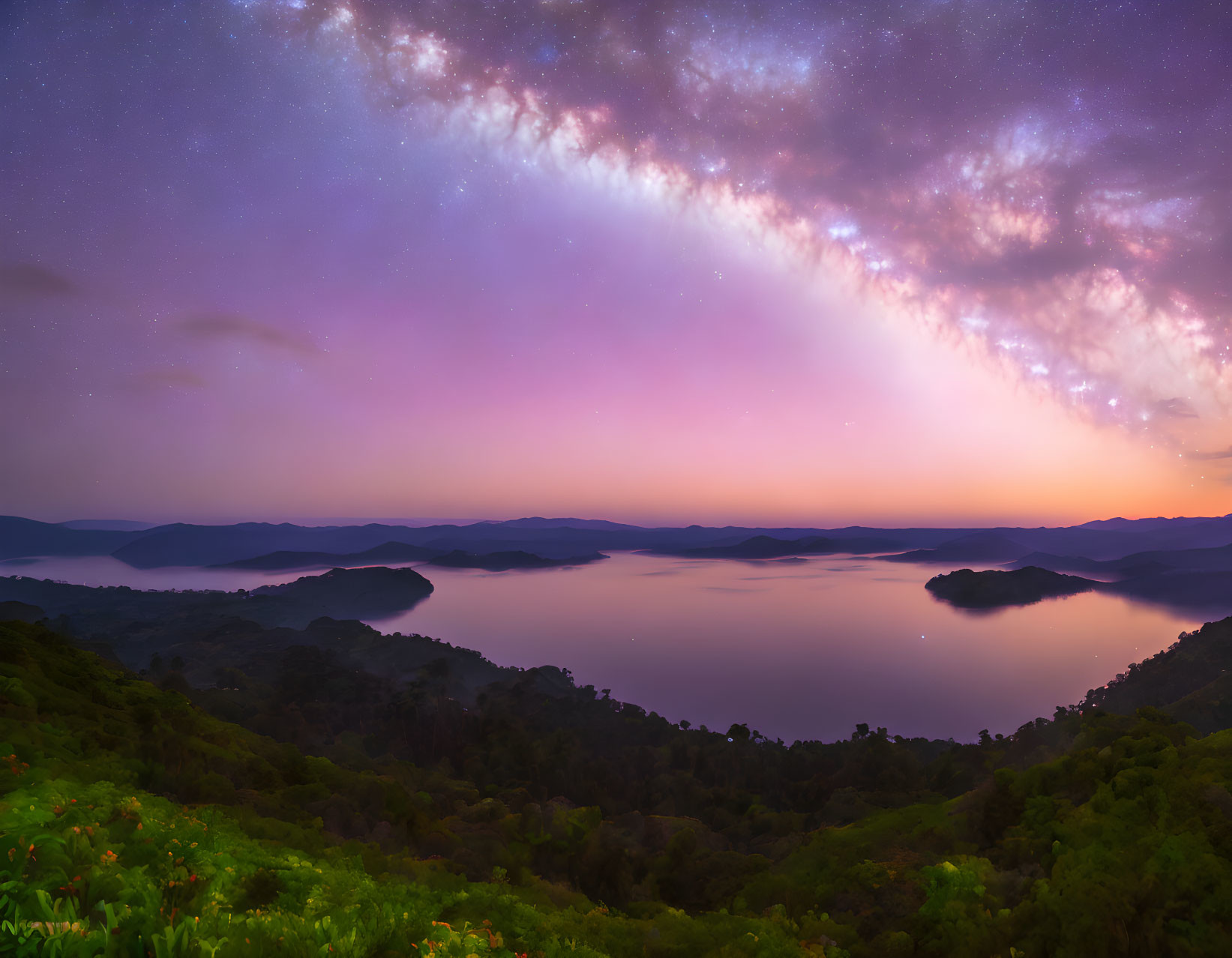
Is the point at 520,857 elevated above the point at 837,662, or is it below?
above

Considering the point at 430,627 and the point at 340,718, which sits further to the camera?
the point at 430,627

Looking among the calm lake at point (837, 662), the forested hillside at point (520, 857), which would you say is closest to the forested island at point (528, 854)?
the forested hillside at point (520, 857)

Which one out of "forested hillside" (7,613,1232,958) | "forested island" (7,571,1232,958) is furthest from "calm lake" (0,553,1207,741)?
"forested hillside" (7,613,1232,958)

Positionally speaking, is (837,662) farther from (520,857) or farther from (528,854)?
(520,857)

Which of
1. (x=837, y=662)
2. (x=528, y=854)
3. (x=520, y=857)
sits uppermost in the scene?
(x=520, y=857)

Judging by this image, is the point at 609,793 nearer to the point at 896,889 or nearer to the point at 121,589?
the point at 896,889

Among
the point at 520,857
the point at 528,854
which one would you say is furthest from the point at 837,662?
the point at 520,857

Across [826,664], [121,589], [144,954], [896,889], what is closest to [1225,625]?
[826,664]

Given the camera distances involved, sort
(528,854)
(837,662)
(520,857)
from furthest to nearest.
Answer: (837,662), (528,854), (520,857)

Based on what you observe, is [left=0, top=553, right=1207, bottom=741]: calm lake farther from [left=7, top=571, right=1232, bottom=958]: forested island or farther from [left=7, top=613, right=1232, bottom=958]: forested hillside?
[left=7, top=613, right=1232, bottom=958]: forested hillside

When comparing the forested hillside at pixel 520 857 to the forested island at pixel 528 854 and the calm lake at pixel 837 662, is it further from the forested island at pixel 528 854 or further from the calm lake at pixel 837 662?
the calm lake at pixel 837 662

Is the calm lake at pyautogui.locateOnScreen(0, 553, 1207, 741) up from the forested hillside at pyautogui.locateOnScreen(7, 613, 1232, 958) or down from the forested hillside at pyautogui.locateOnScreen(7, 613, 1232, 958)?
down
